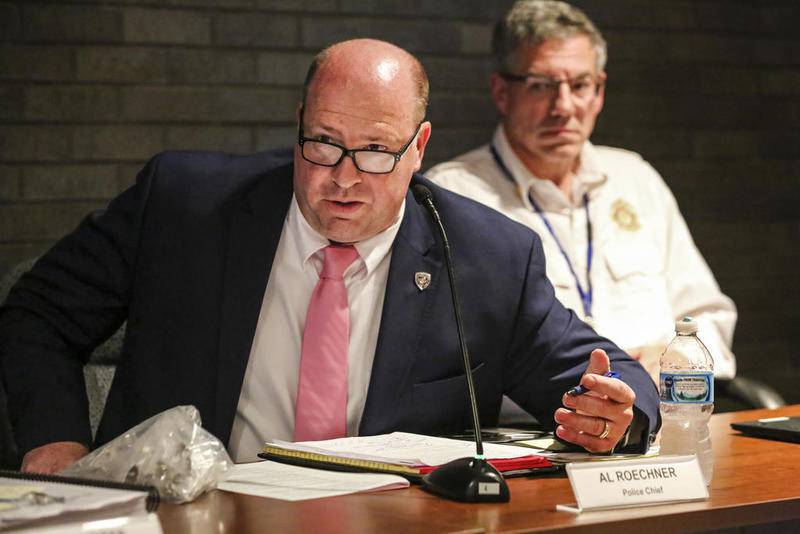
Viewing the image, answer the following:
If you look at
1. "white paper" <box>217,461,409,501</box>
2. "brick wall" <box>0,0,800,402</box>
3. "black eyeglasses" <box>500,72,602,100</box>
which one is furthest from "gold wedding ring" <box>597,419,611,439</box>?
"brick wall" <box>0,0,800,402</box>

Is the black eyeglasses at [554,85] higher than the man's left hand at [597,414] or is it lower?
higher

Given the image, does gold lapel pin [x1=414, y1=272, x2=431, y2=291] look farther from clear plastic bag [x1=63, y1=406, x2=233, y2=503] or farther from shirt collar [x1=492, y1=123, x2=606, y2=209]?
shirt collar [x1=492, y1=123, x2=606, y2=209]

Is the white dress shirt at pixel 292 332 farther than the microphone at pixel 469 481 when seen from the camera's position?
Yes

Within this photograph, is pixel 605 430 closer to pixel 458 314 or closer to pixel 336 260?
pixel 458 314

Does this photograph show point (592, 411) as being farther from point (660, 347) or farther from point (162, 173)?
point (660, 347)

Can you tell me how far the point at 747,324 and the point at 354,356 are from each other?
2.49 m

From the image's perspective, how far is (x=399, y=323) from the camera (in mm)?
2145

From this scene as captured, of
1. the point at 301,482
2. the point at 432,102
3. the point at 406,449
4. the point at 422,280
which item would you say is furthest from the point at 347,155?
the point at 432,102

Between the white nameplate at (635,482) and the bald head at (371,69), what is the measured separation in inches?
33.3

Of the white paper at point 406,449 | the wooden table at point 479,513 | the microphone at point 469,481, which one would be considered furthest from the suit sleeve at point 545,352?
the microphone at point 469,481

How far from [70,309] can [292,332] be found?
424mm

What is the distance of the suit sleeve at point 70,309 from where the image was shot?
6.74 feet

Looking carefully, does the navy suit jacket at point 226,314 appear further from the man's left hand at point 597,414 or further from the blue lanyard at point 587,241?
the blue lanyard at point 587,241

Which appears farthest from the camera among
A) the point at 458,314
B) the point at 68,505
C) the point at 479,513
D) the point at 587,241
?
the point at 587,241
